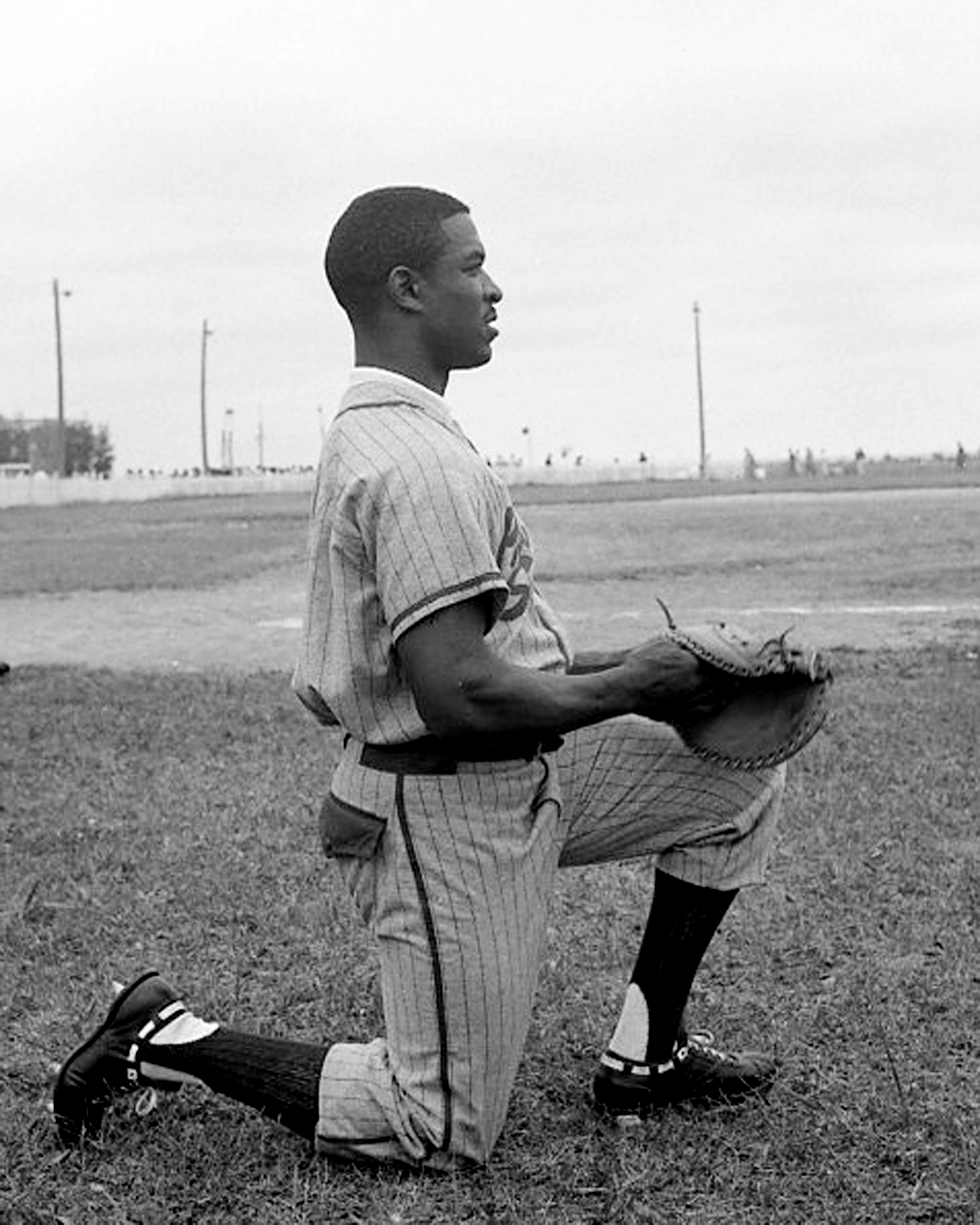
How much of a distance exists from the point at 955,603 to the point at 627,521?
1536cm

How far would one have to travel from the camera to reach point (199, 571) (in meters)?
18.5

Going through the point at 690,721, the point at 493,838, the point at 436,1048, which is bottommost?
the point at 436,1048

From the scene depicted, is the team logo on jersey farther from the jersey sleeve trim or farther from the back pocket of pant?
the back pocket of pant

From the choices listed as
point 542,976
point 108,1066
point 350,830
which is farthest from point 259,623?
point 350,830

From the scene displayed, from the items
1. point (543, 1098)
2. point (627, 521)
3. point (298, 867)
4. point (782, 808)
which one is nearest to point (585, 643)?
point (782, 808)

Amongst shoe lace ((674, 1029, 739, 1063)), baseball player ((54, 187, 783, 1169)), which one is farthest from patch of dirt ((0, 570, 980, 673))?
baseball player ((54, 187, 783, 1169))

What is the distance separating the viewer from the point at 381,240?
3.04 meters

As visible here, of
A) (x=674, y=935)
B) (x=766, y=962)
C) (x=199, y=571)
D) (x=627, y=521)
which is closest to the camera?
(x=674, y=935)

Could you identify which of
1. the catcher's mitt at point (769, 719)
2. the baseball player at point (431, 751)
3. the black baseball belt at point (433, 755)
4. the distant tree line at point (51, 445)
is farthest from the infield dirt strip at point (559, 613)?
the distant tree line at point (51, 445)

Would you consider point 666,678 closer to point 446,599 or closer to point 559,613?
point 446,599

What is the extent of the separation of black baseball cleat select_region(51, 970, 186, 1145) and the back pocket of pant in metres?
0.50

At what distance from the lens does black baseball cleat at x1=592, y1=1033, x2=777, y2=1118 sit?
11.1 ft

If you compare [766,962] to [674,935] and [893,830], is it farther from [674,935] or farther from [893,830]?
[893,830]

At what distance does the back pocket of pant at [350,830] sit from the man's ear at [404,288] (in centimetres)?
91
